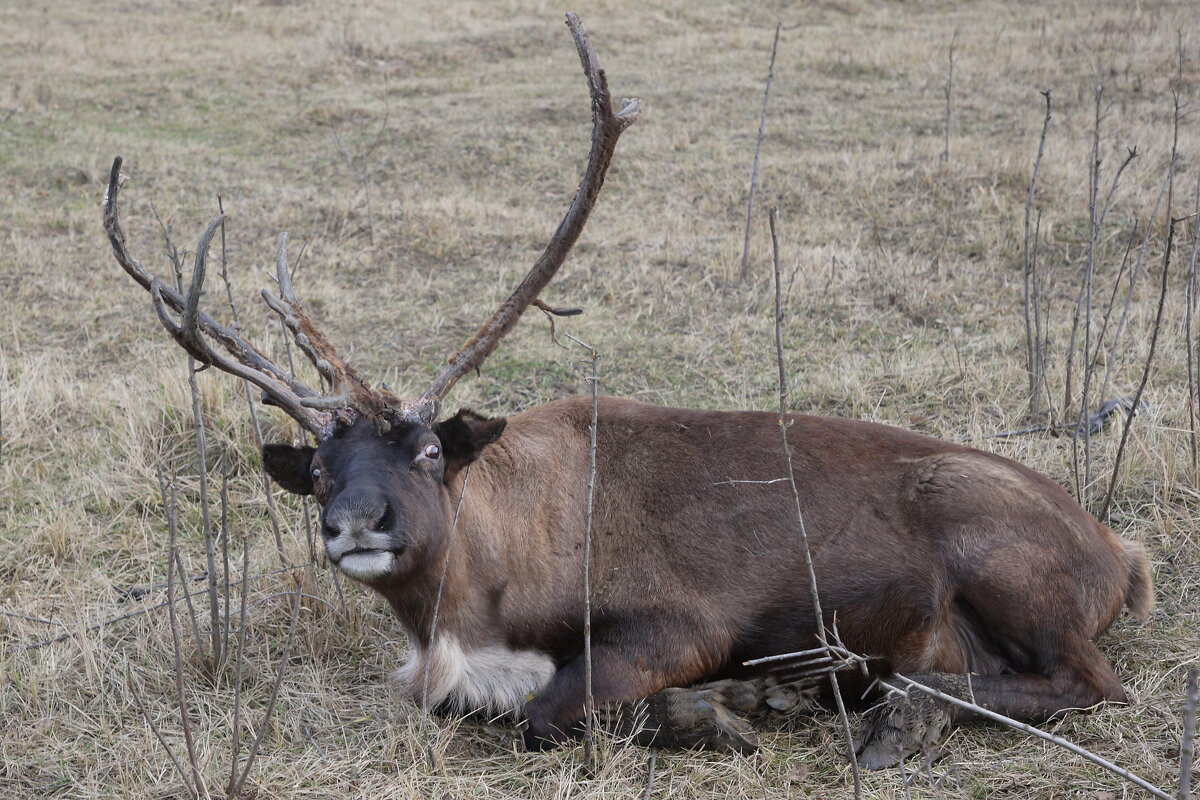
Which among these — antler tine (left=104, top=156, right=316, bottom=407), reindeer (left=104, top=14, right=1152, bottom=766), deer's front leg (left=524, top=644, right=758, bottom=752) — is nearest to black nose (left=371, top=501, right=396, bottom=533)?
reindeer (left=104, top=14, right=1152, bottom=766)

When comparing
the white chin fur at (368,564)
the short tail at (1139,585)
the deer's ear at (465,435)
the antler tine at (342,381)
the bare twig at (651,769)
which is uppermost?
the antler tine at (342,381)

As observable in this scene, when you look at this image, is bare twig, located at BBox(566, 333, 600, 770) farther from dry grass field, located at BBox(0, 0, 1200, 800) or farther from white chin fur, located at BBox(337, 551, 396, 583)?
white chin fur, located at BBox(337, 551, 396, 583)

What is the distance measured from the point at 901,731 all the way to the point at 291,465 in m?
2.74

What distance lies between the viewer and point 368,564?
4.12 metres

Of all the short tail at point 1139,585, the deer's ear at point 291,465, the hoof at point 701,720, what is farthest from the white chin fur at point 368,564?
the short tail at point 1139,585

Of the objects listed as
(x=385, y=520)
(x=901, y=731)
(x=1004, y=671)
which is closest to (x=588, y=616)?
(x=385, y=520)

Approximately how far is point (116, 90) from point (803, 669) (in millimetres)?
16388

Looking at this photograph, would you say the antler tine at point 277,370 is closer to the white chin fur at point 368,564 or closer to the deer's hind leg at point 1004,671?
the white chin fur at point 368,564

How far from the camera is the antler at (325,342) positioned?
4.41 meters

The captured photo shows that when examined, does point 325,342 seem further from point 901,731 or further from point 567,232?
point 901,731

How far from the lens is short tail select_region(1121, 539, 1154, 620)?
197 inches

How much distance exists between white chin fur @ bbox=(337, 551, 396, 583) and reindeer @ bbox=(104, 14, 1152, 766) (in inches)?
3.2

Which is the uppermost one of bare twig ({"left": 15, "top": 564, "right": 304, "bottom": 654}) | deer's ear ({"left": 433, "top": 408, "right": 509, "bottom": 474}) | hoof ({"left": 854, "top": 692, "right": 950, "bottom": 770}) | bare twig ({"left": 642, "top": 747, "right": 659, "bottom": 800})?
deer's ear ({"left": 433, "top": 408, "right": 509, "bottom": 474})

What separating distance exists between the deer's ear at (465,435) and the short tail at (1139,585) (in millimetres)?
2964
